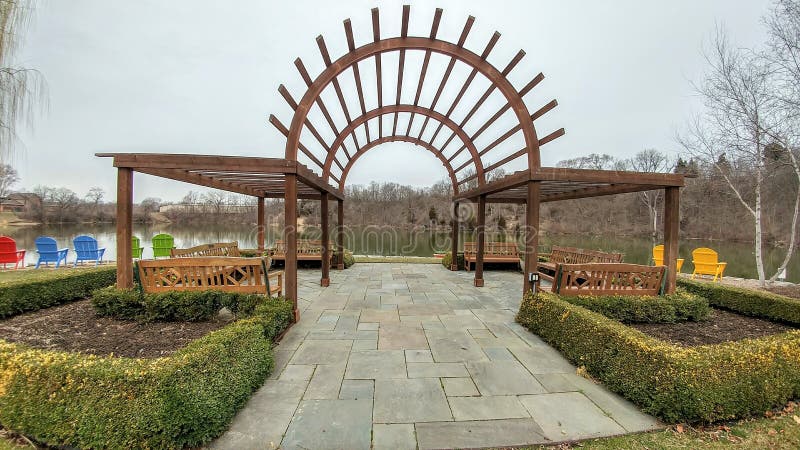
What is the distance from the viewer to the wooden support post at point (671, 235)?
4609mm

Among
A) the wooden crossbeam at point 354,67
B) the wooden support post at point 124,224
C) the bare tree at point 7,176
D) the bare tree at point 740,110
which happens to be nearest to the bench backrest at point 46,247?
the bare tree at point 7,176

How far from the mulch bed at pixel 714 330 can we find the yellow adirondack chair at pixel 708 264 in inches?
191

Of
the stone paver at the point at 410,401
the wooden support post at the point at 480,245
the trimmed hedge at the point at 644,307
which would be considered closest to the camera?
the stone paver at the point at 410,401

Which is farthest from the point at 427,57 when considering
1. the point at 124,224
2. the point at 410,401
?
the point at 124,224

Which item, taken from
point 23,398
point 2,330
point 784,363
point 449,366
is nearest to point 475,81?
point 449,366

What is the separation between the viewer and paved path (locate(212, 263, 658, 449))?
195 cm

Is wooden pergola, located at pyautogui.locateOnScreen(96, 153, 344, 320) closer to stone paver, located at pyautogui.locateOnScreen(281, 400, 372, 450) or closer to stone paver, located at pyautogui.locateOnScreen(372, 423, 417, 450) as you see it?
stone paver, located at pyautogui.locateOnScreen(281, 400, 372, 450)

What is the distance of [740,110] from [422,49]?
850 centimetres

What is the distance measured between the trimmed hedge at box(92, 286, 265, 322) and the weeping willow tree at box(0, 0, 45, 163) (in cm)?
283

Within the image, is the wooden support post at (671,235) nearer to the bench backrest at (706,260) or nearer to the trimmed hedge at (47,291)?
the bench backrest at (706,260)

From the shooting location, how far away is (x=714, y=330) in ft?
12.9

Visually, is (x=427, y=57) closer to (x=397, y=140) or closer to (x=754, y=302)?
(x=397, y=140)

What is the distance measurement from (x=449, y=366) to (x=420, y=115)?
19.5ft

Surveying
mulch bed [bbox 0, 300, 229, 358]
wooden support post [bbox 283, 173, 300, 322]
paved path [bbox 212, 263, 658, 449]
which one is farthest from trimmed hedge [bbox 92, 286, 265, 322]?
paved path [bbox 212, 263, 658, 449]
